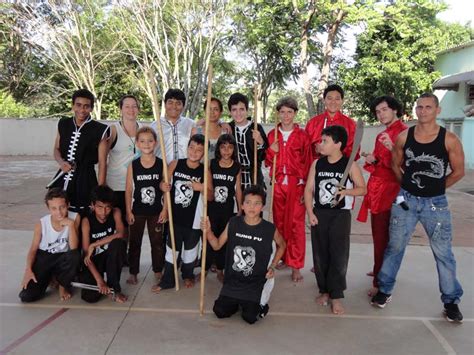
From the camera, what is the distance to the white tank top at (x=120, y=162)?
389cm

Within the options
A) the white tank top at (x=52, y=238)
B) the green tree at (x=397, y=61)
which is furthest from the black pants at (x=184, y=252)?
the green tree at (x=397, y=61)

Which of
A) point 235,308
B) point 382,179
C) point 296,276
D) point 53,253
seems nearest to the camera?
point 235,308

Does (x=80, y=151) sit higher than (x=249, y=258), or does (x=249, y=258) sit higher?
(x=80, y=151)

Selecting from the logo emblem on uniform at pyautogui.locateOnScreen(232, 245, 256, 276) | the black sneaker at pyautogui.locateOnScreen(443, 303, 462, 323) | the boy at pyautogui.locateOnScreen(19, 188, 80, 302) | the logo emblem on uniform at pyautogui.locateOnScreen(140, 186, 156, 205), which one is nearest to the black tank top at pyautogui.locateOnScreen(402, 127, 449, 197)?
the black sneaker at pyautogui.locateOnScreen(443, 303, 462, 323)

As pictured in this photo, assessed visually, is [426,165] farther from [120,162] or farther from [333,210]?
[120,162]

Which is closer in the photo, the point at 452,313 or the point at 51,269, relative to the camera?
the point at 452,313

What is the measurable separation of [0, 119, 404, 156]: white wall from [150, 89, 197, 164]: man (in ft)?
52.0

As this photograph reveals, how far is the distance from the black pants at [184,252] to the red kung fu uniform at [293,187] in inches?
34.0

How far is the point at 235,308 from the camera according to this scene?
3.15 m

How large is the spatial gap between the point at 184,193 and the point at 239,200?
49cm

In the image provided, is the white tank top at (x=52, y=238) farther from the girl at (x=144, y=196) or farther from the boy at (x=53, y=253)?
the girl at (x=144, y=196)

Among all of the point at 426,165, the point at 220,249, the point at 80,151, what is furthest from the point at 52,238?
the point at 426,165

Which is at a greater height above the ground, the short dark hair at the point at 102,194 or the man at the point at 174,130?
the man at the point at 174,130

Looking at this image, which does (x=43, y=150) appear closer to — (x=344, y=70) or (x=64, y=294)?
(x=344, y=70)
